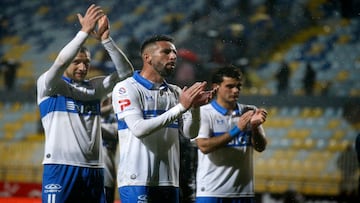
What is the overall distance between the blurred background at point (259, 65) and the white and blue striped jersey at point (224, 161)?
177 mm

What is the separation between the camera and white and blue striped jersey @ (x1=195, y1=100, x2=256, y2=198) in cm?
325

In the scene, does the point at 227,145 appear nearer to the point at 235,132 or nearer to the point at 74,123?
the point at 235,132

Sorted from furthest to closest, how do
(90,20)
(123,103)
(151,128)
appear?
(90,20) < (123,103) < (151,128)

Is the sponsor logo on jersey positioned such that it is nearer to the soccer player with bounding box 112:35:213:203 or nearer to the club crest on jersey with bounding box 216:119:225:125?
the soccer player with bounding box 112:35:213:203

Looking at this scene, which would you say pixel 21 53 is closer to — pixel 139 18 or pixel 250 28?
pixel 139 18

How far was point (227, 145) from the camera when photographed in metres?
3.25

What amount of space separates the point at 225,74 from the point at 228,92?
0.10 meters

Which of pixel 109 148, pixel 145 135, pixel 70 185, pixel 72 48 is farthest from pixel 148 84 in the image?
pixel 109 148

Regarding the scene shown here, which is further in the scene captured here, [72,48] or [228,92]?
[228,92]

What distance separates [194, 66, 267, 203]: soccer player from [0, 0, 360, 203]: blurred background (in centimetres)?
13

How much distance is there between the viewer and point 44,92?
3307 mm

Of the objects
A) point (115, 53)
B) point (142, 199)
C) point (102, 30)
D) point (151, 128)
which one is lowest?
point (142, 199)

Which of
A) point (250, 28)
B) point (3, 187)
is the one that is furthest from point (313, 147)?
→ point (3, 187)

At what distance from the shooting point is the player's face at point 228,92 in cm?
334
